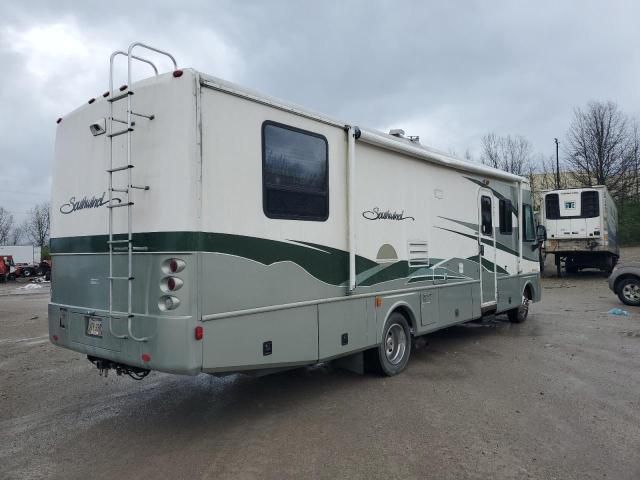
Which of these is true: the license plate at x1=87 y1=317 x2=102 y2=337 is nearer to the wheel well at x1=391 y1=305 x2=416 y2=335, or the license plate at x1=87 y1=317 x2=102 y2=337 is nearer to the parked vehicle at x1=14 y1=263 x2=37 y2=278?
the wheel well at x1=391 y1=305 x2=416 y2=335

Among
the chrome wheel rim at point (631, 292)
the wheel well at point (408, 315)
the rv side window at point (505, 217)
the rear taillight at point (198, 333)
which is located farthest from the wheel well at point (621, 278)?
the rear taillight at point (198, 333)

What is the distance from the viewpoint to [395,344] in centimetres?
654

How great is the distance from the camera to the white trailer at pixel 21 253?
34062 millimetres

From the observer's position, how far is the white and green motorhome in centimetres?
420

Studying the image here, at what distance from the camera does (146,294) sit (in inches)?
168

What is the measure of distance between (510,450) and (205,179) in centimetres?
333

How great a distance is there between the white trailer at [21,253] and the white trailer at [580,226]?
105 feet

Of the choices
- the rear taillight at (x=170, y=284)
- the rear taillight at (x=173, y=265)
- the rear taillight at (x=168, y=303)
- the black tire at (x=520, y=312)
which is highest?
the rear taillight at (x=173, y=265)

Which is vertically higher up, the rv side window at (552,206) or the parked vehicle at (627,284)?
the rv side window at (552,206)

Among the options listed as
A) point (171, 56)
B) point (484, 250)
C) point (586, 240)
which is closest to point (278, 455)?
point (171, 56)

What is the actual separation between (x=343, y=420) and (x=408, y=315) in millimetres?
2138

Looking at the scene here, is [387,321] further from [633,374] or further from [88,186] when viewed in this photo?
[88,186]

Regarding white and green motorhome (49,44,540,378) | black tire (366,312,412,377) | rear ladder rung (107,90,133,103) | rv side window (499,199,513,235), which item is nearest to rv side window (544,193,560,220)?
rv side window (499,199,513,235)

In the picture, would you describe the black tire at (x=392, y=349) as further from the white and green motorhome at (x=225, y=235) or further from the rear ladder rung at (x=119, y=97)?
the rear ladder rung at (x=119, y=97)
